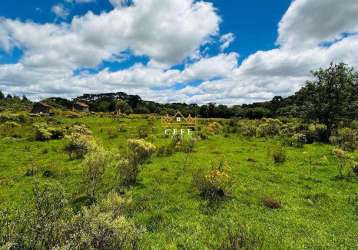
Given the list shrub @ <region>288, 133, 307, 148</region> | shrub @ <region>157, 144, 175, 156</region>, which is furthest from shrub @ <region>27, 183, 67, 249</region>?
shrub @ <region>288, 133, 307, 148</region>

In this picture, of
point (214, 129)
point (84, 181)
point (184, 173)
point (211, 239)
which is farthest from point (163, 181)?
point (214, 129)

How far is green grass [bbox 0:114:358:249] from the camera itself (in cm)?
1209

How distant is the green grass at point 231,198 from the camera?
476 inches

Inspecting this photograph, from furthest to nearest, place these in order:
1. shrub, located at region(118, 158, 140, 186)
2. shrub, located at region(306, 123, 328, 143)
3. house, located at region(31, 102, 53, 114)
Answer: house, located at region(31, 102, 53, 114) < shrub, located at region(306, 123, 328, 143) < shrub, located at region(118, 158, 140, 186)

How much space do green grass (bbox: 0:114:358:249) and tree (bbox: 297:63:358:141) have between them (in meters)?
19.0

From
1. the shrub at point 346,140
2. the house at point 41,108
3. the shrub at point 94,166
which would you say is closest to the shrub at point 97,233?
the shrub at point 94,166

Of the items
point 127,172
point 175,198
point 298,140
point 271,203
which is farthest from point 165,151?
point 298,140

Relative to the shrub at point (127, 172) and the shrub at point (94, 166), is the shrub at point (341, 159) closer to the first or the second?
the shrub at point (127, 172)

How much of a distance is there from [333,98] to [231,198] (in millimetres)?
36561

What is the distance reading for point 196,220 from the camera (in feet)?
44.5

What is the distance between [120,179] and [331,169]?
686 inches

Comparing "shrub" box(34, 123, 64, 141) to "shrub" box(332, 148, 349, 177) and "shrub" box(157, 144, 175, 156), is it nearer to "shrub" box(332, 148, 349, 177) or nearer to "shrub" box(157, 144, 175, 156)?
"shrub" box(157, 144, 175, 156)

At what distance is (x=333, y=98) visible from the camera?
4525 centimetres

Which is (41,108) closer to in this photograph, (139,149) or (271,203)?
(139,149)
